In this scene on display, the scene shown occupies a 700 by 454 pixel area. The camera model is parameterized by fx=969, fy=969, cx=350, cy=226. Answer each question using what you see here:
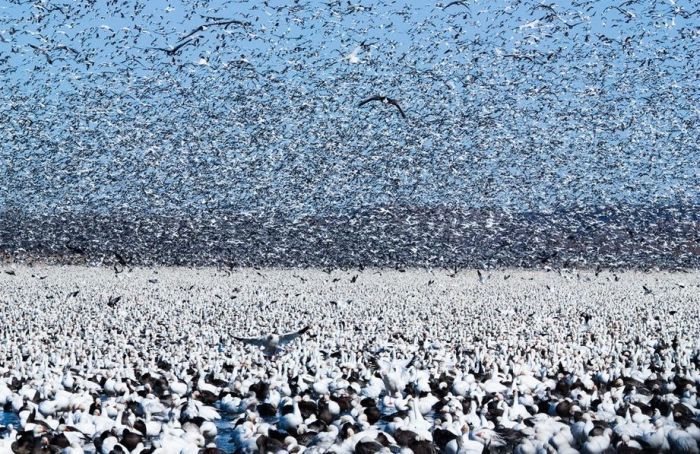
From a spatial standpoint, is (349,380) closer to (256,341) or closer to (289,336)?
(289,336)

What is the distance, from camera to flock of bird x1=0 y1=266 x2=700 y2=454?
1106 centimetres

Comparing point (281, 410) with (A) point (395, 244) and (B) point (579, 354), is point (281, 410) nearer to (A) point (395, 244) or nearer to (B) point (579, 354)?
(B) point (579, 354)

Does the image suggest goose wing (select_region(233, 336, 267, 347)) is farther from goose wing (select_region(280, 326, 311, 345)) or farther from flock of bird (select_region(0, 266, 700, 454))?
goose wing (select_region(280, 326, 311, 345))

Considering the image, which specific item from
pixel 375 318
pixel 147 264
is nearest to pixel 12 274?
pixel 147 264

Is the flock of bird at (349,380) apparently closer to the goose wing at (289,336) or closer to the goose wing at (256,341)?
the goose wing at (256,341)

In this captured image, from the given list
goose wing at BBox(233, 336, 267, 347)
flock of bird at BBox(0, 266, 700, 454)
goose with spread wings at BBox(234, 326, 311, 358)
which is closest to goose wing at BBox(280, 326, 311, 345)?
goose with spread wings at BBox(234, 326, 311, 358)

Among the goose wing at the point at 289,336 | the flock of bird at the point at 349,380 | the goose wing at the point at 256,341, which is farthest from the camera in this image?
the goose wing at the point at 289,336

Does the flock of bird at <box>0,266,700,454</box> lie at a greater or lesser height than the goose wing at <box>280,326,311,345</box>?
lesser

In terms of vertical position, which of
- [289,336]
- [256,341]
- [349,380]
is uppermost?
[289,336]

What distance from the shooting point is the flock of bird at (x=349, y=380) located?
36.3 ft

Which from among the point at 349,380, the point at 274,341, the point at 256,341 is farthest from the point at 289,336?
the point at 349,380

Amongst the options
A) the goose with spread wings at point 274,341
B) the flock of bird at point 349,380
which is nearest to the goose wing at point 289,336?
the goose with spread wings at point 274,341

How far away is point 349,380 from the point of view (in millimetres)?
14953

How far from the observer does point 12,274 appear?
49.8 meters
